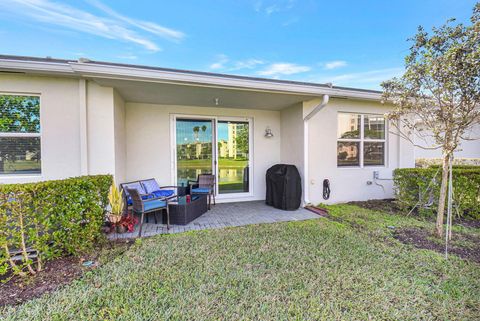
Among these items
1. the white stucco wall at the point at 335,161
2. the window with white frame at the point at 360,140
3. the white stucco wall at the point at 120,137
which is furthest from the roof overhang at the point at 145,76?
the window with white frame at the point at 360,140

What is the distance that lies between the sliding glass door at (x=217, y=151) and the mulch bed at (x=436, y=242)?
4.01m

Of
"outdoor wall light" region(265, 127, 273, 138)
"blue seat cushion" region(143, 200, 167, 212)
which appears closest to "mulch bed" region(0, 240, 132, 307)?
"blue seat cushion" region(143, 200, 167, 212)

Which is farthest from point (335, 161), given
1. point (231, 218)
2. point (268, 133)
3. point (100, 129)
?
point (100, 129)

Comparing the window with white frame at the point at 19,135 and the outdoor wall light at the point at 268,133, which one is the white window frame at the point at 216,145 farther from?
the window with white frame at the point at 19,135

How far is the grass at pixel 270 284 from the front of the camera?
6.42 ft

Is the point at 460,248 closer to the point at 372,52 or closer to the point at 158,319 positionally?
the point at 158,319

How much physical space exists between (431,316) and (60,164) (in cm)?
598

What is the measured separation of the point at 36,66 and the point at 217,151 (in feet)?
13.9

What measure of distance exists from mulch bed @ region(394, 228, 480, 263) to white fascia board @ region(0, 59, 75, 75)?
21.9 ft

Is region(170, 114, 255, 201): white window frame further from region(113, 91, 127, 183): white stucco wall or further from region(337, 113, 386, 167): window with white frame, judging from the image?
region(337, 113, 386, 167): window with white frame

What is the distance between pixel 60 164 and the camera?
4184mm

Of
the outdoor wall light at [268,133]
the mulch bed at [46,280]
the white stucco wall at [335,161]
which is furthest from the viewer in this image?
the outdoor wall light at [268,133]

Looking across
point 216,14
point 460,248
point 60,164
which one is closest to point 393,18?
point 216,14

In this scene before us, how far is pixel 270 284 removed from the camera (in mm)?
2385
